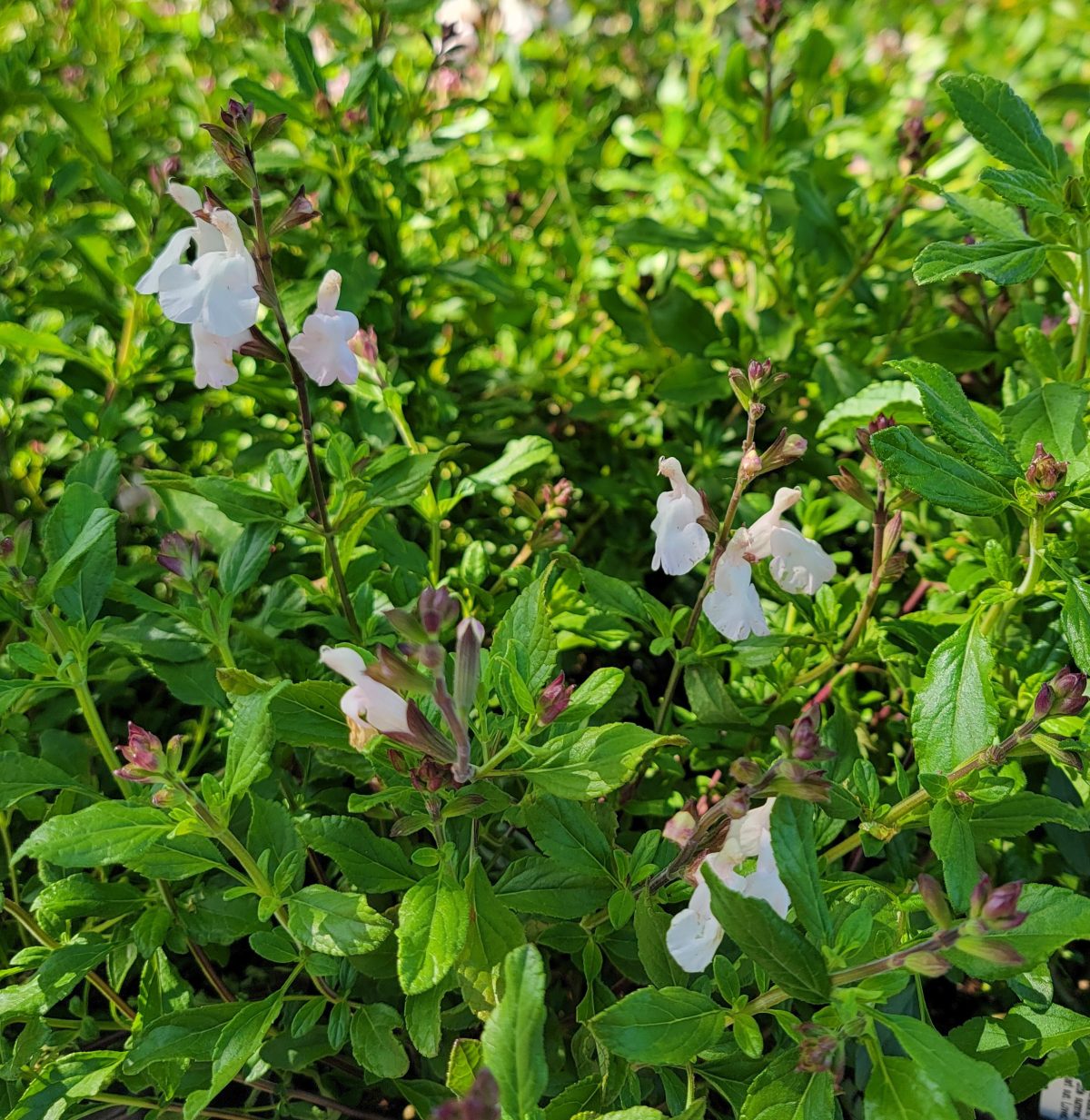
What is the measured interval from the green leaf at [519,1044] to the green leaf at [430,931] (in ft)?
0.35

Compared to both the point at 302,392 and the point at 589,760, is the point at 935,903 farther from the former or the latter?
the point at 302,392

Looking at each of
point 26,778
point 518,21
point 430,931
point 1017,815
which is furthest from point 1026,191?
point 518,21

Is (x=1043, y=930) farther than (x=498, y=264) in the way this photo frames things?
No

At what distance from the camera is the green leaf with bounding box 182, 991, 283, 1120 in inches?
36.3

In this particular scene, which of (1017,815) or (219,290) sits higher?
(219,290)

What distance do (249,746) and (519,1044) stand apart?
41 centimetres

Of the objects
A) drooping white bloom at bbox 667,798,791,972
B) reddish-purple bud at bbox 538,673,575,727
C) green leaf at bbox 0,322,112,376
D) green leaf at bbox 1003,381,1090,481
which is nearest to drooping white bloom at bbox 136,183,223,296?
green leaf at bbox 0,322,112,376

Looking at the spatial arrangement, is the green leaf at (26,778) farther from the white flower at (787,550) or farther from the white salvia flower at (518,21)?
the white salvia flower at (518,21)

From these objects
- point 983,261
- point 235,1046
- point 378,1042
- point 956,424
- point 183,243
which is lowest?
point 378,1042

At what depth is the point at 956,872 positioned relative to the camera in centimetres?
94

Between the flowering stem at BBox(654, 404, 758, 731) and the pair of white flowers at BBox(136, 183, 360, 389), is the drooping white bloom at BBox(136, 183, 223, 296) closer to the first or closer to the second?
the pair of white flowers at BBox(136, 183, 360, 389)

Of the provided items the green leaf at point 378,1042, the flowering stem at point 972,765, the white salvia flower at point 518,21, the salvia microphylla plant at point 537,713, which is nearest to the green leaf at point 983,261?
the salvia microphylla plant at point 537,713

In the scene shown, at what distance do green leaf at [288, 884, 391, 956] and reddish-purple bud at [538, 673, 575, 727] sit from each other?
0.89 ft

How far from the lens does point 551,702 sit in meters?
0.91
